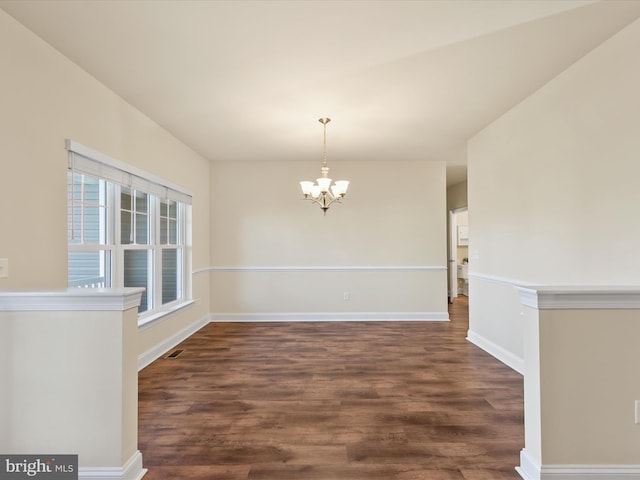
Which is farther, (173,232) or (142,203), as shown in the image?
(173,232)

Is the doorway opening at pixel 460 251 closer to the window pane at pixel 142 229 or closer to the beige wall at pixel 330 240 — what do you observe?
the beige wall at pixel 330 240

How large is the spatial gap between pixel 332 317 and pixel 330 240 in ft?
4.19

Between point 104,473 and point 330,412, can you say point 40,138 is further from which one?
point 330,412

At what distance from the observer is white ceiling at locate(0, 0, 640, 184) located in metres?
1.97

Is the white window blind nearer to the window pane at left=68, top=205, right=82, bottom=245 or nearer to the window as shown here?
the window

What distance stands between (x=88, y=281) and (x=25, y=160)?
1222 mm

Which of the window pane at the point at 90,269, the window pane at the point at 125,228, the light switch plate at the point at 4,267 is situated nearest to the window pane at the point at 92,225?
the window pane at the point at 90,269

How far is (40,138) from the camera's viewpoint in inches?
88.6

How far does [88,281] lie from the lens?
2.98 metres

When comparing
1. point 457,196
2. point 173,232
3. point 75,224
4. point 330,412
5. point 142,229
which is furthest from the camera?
point 457,196

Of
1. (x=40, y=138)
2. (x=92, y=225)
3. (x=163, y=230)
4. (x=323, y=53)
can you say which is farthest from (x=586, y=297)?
(x=163, y=230)

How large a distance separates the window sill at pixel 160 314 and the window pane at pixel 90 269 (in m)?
0.64

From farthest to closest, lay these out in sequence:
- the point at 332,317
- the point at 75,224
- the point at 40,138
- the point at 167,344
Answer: the point at 332,317 < the point at 167,344 < the point at 75,224 < the point at 40,138

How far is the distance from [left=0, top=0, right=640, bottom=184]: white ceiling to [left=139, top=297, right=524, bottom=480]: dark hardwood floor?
2.62 metres
